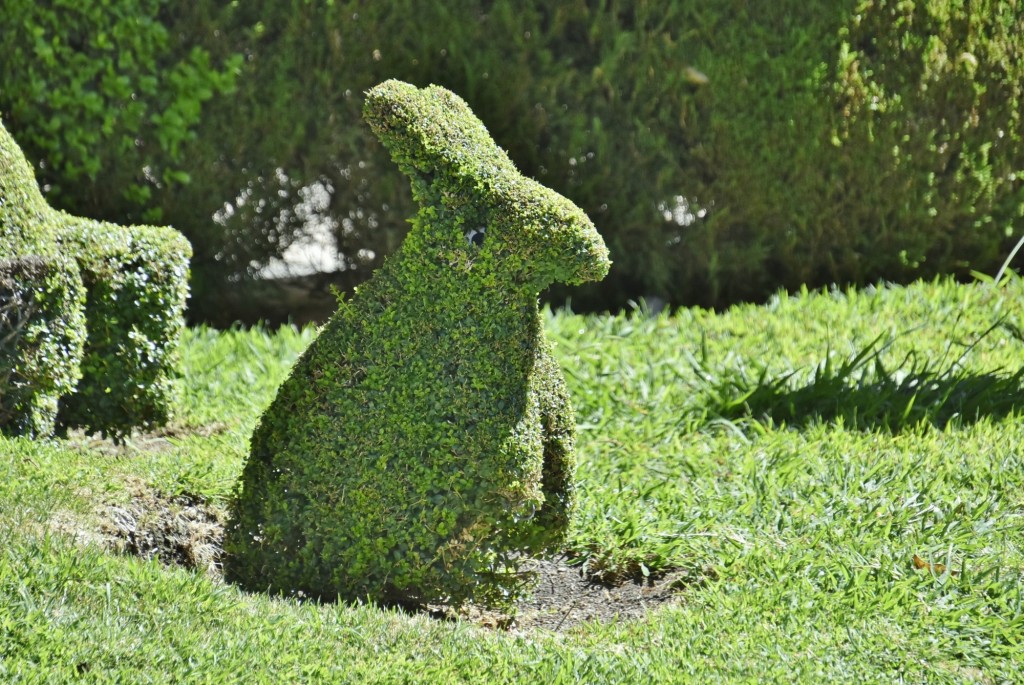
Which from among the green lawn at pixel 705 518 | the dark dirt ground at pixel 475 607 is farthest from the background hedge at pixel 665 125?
the dark dirt ground at pixel 475 607

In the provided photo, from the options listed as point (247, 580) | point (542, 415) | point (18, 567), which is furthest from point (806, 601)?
point (18, 567)

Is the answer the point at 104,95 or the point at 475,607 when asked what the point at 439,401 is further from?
the point at 104,95

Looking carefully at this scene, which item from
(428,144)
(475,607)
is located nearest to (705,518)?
(475,607)

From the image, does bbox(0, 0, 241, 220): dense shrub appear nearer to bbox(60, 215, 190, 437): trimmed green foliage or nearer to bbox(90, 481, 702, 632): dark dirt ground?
bbox(60, 215, 190, 437): trimmed green foliage

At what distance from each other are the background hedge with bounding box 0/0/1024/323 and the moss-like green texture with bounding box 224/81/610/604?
3035mm

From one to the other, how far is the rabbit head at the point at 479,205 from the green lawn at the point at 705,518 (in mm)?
1009

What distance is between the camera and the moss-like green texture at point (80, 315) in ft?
12.5

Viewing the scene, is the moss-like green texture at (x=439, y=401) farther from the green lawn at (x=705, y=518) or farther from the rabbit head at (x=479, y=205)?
the green lawn at (x=705, y=518)

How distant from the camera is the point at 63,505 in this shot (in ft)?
11.6

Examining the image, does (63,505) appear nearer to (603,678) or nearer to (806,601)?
(603,678)

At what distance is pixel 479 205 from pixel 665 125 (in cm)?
336

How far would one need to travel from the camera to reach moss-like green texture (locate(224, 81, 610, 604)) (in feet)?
10.9

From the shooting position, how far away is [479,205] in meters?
3.33

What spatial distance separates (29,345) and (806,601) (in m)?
2.48
